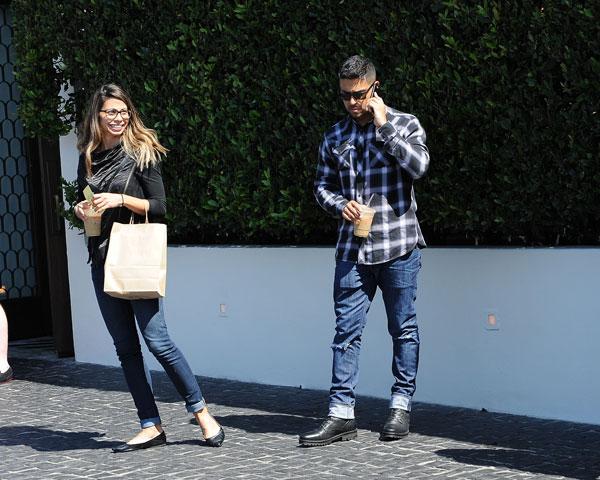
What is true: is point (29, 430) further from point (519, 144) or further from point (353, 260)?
point (519, 144)

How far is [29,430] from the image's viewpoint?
7582mm

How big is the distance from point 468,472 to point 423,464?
299 millimetres

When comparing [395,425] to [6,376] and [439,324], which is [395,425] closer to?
[439,324]

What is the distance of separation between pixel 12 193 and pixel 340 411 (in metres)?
6.32

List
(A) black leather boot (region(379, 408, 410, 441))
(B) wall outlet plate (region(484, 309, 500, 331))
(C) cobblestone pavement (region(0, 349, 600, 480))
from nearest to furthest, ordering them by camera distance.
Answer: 1. (C) cobblestone pavement (region(0, 349, 600, 480))
2. (A) black leather boot (region(379, 408, 410, 441))
3. (B) wall outlet plate (region(484, 309, 500, 331))

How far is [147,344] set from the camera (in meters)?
6.68

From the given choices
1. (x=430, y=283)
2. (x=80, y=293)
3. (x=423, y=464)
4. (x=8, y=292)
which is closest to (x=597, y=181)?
(x=430, y=283)

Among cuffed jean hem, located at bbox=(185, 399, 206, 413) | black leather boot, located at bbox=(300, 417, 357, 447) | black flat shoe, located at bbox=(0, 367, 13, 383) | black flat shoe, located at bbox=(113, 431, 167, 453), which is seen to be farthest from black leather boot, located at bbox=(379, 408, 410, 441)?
black flat shoe, located at bbox=(0, 367, 13, 383)

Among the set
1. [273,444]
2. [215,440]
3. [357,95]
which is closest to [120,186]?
[357,95]

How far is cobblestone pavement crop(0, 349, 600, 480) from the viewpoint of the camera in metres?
6.12

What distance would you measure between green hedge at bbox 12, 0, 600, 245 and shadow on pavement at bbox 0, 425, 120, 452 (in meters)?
2.10

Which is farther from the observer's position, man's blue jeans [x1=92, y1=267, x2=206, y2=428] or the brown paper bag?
man's blue jeans [x1=92, y1=267, x2=206, y2=428]

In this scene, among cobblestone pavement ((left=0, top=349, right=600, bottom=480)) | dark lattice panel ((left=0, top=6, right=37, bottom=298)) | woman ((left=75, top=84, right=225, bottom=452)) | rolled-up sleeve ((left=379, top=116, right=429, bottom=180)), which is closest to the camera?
cobblestone pavement ((left=0, top=349, right=600, bottom=480))

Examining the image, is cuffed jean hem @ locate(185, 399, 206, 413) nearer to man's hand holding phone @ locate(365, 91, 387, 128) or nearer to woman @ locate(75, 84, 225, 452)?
woman @ locate(75, 84, 225, 452)
